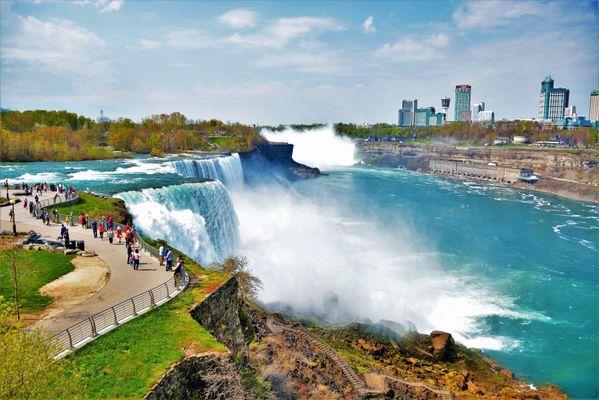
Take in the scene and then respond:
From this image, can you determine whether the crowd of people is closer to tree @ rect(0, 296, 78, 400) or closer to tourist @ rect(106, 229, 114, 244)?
tourist @ rect(106, 229, 114, 244)

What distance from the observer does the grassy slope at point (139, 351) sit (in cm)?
1102

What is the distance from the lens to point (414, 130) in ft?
642

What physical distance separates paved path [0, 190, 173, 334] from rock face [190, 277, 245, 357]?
6.99 ft

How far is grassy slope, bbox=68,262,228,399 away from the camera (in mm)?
11023

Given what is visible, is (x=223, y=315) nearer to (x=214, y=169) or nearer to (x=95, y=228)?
(x=95, y=228)

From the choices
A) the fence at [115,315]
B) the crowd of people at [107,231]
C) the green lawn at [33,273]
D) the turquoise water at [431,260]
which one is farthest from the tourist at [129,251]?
the turquoise water at [431,260]

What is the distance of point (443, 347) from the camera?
77.9 feet

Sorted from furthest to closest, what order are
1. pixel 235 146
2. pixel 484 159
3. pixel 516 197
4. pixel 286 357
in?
pixel 484 159, pixel 235 146, pixel 516 197, pixel 286 357

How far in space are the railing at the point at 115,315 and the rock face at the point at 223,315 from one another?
1213 millimetres

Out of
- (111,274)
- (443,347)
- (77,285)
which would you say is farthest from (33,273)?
(443,347)

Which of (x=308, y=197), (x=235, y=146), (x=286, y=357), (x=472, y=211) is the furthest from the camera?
(x=235, y=146)

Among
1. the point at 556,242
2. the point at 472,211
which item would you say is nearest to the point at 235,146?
the point at 472,211

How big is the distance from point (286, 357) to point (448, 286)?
19260mm

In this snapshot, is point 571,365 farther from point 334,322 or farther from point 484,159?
point 484,159
